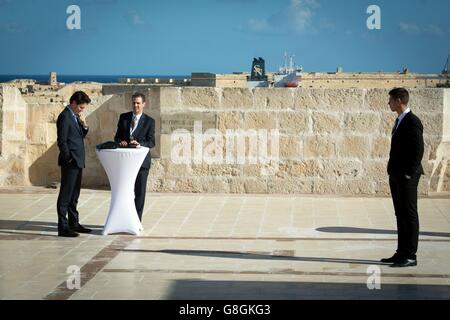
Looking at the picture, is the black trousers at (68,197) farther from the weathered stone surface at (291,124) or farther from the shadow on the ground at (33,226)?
the weathered stone surface at (291,124)

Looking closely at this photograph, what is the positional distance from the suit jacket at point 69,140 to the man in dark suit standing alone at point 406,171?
3181 mm

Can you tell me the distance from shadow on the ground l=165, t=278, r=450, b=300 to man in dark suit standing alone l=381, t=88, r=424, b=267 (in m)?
0.74

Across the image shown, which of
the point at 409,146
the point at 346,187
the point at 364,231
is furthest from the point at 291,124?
the point at 409,146

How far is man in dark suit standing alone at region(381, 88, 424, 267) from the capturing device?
820 centimetres

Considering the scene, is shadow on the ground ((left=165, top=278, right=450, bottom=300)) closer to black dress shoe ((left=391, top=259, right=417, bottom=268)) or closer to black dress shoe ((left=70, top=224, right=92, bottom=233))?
black dress shoe ((left=391, top=259, right=417, bottom=268))

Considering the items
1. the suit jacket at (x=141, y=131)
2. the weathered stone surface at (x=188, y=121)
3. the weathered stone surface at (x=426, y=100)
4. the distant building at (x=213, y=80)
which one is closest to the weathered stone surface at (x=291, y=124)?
the weathered stone surface at (x=188, y=121)

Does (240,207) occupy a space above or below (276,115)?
below

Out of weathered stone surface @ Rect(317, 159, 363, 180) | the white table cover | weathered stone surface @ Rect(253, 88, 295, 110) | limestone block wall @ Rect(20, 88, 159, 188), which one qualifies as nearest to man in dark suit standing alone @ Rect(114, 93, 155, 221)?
the white table cover

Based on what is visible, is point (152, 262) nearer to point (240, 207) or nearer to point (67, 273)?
point (67, 273)

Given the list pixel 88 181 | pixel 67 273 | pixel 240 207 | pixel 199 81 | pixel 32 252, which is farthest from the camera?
pixel 199 81

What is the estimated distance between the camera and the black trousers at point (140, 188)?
9961mm

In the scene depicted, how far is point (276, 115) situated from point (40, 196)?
307 centimetres
